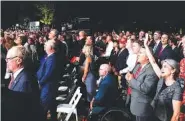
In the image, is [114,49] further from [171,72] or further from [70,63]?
[171,72]

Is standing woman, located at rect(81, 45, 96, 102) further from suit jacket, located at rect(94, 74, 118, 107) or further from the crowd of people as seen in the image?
suit jacket, located at rect(94, 74, 118, 107)

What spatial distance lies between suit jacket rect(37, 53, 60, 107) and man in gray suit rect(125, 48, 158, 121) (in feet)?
4.97

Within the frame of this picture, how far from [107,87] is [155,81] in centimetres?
130

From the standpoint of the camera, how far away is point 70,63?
45.5 feet

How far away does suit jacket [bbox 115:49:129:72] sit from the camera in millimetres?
11797

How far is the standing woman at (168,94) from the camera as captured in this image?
20.8 feet

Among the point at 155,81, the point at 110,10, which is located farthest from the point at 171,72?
the point at 110,10

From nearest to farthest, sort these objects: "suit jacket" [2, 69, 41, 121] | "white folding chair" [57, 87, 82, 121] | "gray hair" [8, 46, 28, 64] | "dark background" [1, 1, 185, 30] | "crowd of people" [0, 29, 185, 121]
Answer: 1. "suit jacket" [2, 69, 41, 121]
2. "crowd of people" [0, 29, 185, 121]
3. "gray hair" [8, 46, 28, 64]
4. "white folding chair" [57, 87, 82, 121]
5. "dark background" [1, 1, 185, 30]

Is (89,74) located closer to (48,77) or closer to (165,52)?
(48,77)

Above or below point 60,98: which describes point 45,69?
above

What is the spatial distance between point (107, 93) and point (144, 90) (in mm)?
1333

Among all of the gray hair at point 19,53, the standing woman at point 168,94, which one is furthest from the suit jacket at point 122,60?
the gray hair at point 19,53

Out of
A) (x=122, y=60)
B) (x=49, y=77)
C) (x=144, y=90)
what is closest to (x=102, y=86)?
(x=49, y=77)

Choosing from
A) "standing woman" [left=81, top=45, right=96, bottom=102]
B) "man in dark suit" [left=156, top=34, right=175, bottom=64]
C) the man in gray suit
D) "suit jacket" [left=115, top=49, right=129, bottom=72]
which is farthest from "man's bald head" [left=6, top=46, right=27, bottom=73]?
"suit jacket" [left=115, top=49, right=129, bottom=72]
